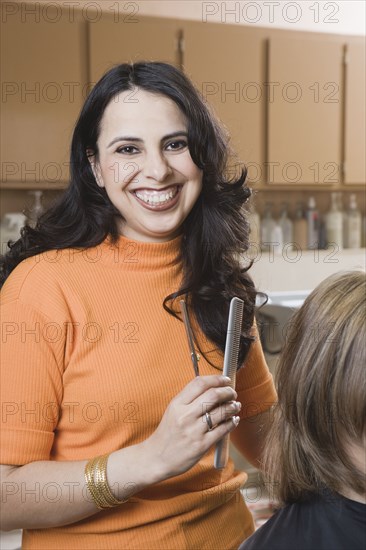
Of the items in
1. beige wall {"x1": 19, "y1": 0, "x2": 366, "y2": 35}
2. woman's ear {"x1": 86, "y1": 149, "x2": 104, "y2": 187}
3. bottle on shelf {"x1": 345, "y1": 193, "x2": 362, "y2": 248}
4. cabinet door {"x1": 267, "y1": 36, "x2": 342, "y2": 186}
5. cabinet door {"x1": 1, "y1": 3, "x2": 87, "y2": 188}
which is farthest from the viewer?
bottle on shelf {"x1": 345, "y1": 193, "x2": 362, "y2": 248}

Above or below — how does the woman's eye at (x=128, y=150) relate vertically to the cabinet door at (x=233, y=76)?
below

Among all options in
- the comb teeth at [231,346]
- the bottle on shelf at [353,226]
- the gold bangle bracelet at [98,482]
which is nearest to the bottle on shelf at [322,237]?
the bottle on shelf at [353,226]

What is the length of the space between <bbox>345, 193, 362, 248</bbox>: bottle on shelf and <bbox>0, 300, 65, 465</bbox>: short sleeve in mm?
2873

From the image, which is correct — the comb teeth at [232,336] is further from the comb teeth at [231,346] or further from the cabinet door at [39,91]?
the cabinet door at [39,91]

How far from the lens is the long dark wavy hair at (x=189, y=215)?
46.1 inches

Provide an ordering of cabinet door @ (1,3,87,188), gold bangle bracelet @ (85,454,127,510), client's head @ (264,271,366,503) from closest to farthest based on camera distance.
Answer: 1. client's head @ (264,271,366,503)
2. gold bangle bracelet @ (85,454,127,510)
3. cabinet door @ (1,3,87,188)

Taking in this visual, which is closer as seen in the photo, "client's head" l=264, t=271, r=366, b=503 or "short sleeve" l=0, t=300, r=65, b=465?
"client's head" l=264, t=271, r=366, b=503

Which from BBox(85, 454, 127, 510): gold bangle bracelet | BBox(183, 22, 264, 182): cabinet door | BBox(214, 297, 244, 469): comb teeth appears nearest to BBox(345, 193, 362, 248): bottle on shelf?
BBox(183, 22, 264, 182): cabinet door

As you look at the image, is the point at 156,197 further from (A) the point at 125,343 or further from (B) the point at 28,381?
(B) the point at 28,381

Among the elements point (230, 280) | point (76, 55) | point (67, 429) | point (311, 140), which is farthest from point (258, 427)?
point (311, 140)

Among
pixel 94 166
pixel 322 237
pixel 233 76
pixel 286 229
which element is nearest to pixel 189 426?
pixel 94 166

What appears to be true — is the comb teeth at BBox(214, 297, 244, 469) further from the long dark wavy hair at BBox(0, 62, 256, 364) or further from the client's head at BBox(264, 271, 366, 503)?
the long dark wavy hair at BBox(0, 62, 256, 364)

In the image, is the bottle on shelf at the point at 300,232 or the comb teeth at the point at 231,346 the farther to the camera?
the bottle on shelf at the point at 300,232

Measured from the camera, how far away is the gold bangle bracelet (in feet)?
3.29
